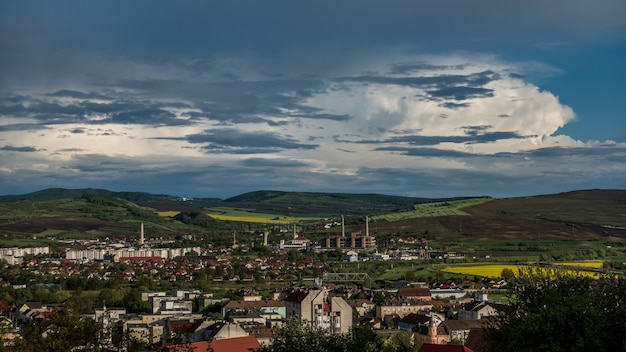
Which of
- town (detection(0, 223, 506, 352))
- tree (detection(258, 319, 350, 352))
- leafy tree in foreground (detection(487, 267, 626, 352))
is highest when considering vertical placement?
leafy tree in foreground (detection(487, 267, 626, 352))

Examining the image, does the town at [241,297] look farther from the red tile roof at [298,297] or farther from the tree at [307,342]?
the tree at [307,342]

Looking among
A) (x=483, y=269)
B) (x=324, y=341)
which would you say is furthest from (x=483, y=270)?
(x=324, y=341)

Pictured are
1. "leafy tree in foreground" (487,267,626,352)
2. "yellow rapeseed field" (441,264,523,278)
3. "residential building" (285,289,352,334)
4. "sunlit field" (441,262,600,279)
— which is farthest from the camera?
"yellow rapeseed field" (441,264,523,278)

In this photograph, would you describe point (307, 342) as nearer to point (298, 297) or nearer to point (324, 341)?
point (324, 341)

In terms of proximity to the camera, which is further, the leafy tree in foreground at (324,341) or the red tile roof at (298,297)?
the red tile roof at (298,297)

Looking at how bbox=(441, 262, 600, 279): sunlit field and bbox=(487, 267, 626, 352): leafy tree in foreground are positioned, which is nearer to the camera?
bbox=(487, 267, 626, 352): leafy tree in foreground

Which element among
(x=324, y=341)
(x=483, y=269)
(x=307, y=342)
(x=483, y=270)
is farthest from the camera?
(x=483, y=269)

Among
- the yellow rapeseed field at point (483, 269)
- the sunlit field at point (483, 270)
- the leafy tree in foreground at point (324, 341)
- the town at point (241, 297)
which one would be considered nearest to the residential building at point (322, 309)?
the town at point (241, 297)

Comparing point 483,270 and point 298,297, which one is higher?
point 298,297

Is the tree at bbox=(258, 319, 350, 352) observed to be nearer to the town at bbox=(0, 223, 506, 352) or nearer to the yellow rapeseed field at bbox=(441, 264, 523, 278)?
the town at bbox=(0, 223, 506, 352)

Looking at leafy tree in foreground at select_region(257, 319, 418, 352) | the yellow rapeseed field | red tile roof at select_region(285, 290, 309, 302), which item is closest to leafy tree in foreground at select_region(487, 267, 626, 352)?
leafy tree in foreground at select_region(257, 319, 418, 352)

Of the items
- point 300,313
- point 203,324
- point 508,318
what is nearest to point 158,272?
point 300,313
